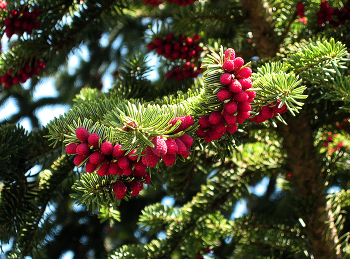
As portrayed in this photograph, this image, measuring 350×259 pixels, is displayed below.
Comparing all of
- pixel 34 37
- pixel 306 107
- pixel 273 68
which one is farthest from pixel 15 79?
pixel 306 107

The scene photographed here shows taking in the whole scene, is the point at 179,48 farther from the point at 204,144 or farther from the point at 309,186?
the point at 309,186

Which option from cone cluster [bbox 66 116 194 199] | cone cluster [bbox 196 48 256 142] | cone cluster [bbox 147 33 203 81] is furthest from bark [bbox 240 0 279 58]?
cone cluster [bbox 66 116 194 199]

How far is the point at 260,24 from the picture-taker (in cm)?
158

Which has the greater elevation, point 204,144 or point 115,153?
point 204,144

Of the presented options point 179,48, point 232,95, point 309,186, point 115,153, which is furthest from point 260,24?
point 115,153

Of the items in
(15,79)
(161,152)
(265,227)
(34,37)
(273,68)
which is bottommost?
(161,152)

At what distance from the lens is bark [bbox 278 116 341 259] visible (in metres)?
1.32

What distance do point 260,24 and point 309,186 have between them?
0.88m

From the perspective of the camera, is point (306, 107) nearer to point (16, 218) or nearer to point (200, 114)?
point (200, 114)

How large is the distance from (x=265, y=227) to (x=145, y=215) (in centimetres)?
60

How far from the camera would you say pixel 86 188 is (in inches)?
30.5

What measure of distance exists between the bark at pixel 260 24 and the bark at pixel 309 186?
447mm

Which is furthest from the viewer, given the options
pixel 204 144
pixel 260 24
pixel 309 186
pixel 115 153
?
pixel 260 24

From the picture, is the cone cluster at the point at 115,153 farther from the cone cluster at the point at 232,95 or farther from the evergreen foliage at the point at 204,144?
the evergreen foliage at the point at 204,144
